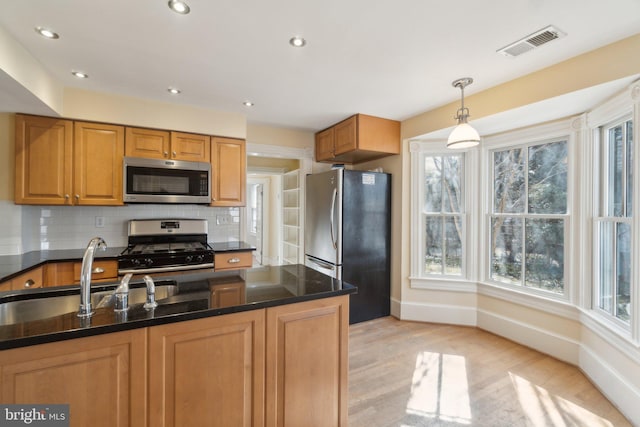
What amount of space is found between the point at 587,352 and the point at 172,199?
4047 mm

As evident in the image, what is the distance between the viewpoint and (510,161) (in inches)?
125

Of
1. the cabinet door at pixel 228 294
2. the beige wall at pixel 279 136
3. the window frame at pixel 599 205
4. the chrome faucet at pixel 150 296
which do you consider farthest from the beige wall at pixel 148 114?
the window frame at pixel 599 205

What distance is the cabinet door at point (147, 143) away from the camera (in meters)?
3.00

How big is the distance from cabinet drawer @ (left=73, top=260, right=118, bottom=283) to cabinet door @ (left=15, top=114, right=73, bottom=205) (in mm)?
657

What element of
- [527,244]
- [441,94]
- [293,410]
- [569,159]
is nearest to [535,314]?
[527,244]

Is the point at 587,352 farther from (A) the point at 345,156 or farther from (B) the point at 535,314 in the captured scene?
(A) the point at 345,156

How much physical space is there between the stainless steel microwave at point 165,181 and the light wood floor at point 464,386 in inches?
90.7

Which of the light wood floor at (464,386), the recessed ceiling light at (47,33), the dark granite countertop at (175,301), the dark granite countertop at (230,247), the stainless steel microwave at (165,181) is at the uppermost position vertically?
the recessed ceiling light at (47,33)

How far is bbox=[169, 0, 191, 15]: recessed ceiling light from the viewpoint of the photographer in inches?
62.8

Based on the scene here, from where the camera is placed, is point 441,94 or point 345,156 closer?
point 441,94

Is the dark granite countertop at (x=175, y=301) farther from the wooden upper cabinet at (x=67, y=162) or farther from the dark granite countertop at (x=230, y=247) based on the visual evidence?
the wooden upper cabinet at (x=67, y=162)

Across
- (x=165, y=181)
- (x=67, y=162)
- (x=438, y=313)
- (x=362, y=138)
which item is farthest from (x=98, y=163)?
(x=438, y=313)

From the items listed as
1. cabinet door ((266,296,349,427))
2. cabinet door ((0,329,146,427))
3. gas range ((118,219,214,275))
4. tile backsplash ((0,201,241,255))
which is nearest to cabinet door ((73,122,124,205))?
tile backsplash ((0,201,241,255))

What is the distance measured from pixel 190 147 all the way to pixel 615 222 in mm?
3915
